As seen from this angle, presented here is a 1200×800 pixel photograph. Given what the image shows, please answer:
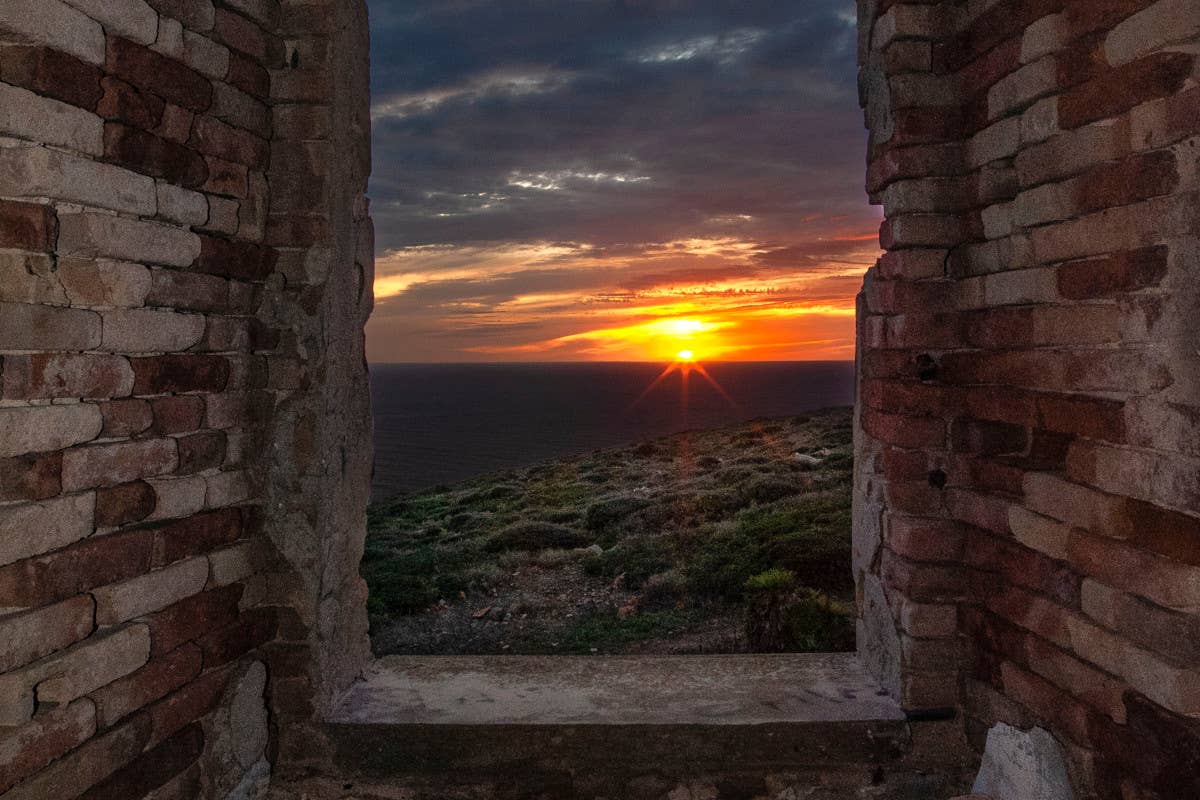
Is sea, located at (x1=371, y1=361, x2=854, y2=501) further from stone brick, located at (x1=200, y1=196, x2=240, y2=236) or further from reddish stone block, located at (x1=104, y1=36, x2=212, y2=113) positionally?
reddish stone block, located at (x1=104, y1=36, x2=212, y2=113)

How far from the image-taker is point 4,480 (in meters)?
2.34

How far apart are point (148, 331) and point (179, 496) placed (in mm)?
620

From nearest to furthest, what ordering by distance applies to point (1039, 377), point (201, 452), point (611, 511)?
point (1039, 377) < point (201, 452) < point (611, 511)

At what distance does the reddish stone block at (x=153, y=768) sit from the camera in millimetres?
2699

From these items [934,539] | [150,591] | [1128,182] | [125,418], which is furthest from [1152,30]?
[150,591]

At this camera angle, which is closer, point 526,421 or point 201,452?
point 201,452

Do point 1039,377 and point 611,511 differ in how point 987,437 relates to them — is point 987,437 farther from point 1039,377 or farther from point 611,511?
point 611,511

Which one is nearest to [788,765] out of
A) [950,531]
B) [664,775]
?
[664,775]

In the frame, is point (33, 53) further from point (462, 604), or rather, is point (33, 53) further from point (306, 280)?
point (462, 604)

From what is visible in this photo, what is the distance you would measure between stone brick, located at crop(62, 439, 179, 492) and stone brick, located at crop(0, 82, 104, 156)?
0.93m

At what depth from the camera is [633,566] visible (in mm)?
9555

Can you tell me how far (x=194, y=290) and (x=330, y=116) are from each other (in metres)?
0.97

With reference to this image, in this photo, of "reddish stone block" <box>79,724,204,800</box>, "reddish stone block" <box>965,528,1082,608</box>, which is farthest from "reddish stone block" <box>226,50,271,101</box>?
"reddish stone block" <box>965,528,1082,608</box>

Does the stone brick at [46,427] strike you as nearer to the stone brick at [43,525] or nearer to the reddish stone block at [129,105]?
the stone brick at [43,525]
